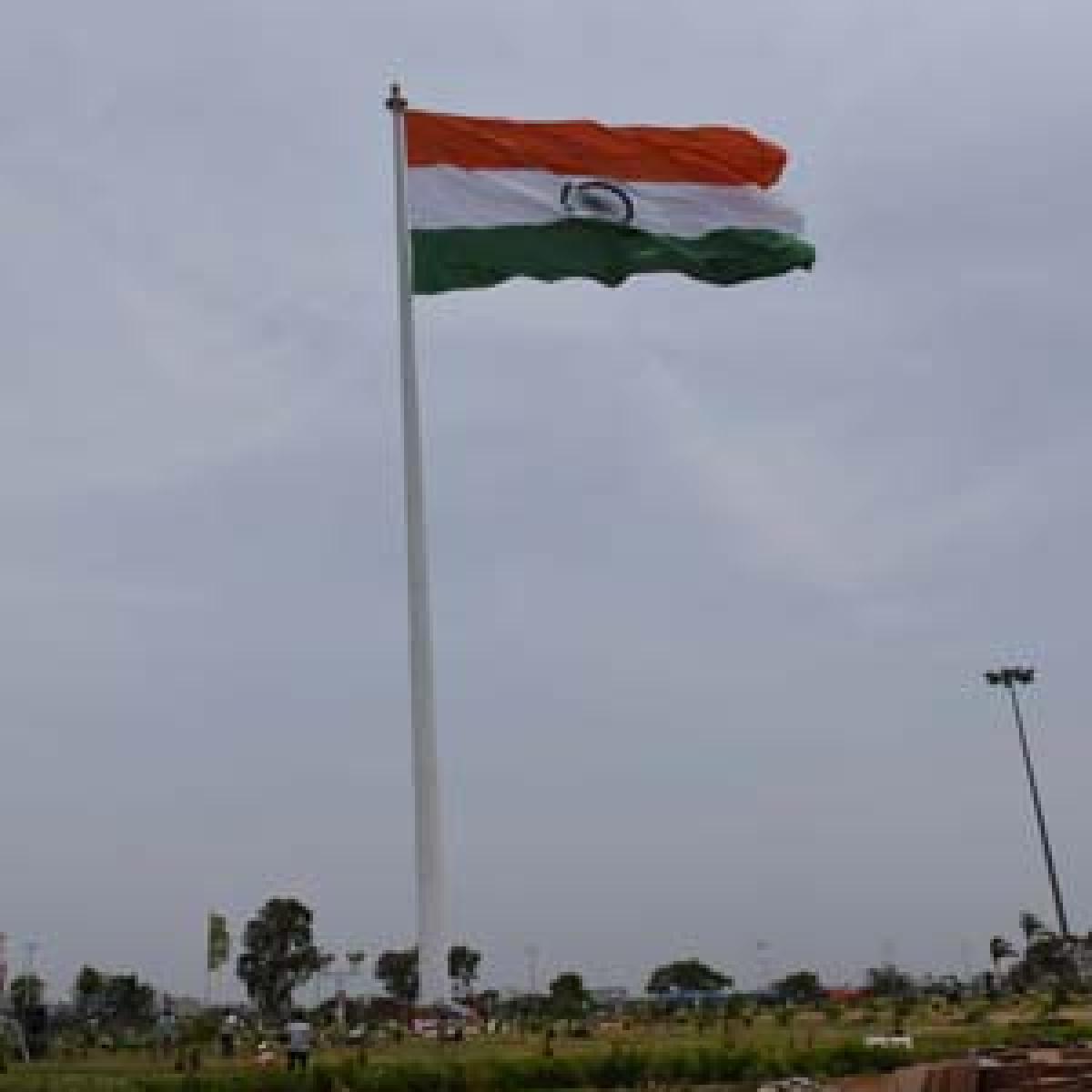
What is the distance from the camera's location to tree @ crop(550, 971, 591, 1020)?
40844 mm

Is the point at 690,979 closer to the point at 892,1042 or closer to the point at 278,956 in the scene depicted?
the point at 278,956

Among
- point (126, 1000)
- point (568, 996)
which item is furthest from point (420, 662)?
point (126, 1000)

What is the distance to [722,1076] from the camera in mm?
14578

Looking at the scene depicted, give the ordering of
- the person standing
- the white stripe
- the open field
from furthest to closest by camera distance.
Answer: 1. the white stripe
2. the person standing
3. the open field

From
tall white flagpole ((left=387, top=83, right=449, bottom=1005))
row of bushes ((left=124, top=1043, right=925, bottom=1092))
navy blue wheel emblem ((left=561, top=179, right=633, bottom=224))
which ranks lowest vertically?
row of bushes ((left=124, top=1043, right=925, bottom=1092))

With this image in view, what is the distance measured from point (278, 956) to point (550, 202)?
43.2 metres

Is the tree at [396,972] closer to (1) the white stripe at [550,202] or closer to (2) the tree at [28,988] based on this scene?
(2) the tree at [28,988]

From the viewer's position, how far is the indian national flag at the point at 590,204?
54.2 feet

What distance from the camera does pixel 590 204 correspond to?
16.8m

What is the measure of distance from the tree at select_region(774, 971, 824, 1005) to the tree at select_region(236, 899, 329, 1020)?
15960 mm

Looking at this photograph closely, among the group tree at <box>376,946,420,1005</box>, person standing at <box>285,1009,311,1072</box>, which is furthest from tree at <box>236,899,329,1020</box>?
person standing at <box>285,1009,311,1072</box>

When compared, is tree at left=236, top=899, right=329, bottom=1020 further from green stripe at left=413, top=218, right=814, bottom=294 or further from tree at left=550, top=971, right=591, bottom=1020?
green stripe at left=413, top=218, right=814, bottom=294

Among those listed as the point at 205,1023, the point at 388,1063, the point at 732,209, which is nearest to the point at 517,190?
the point at 732,209

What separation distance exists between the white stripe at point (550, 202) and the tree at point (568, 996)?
26683 millimetres
